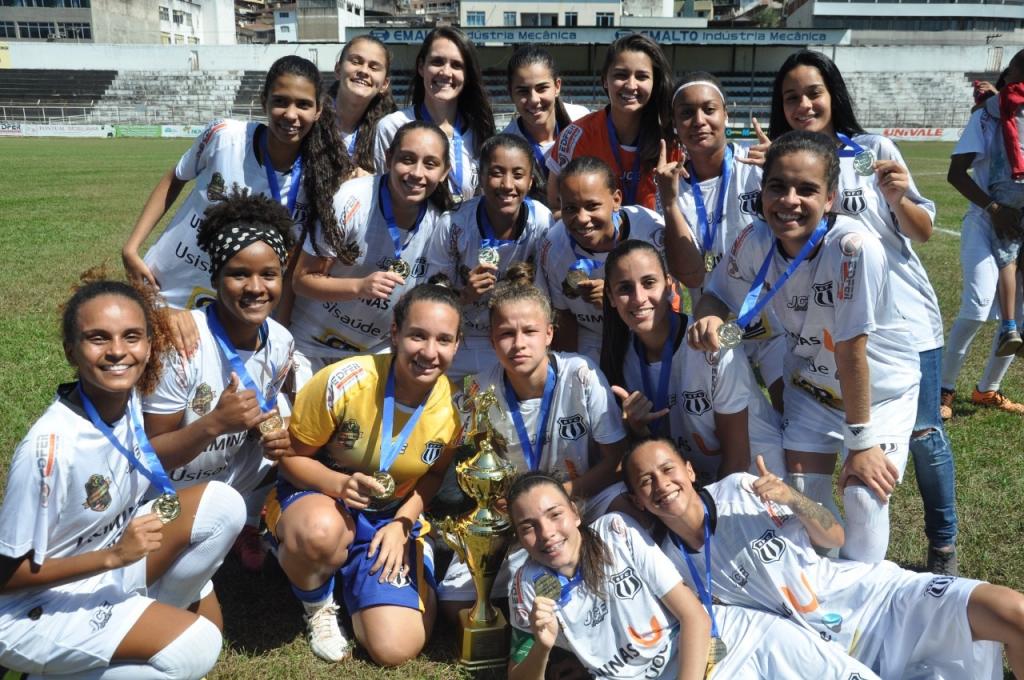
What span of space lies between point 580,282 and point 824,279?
117 centimetres

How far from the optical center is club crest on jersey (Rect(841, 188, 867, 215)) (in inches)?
137

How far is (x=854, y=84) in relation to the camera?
5228cm

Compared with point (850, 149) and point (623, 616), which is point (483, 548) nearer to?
point (623, 616)

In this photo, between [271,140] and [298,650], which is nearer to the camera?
[298,650]

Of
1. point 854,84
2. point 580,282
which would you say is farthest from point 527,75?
point 854,84

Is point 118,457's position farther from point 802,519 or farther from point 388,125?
point 388,125

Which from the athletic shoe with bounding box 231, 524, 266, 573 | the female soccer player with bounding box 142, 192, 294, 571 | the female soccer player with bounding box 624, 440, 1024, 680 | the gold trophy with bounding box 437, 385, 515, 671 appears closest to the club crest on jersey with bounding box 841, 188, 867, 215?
the female soccer player with bounding box 624, 440, 1024, 680

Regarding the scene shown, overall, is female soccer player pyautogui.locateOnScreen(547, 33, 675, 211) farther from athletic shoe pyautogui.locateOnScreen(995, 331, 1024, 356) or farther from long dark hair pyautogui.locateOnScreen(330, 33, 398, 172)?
athletic shoe pyautogui.locateOnScreen(995, 331, 1024, 356)

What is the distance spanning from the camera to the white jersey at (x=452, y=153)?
4.73 meters

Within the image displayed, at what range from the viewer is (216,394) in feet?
10.5

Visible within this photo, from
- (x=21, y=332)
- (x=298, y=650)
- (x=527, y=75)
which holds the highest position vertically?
(x=527, y=75)

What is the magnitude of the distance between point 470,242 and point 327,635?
6.41 feet

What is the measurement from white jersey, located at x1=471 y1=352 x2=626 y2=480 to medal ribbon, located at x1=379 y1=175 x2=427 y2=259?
1003 mm

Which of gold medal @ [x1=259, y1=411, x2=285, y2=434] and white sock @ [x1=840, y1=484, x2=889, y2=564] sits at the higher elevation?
gold medal @ [x1=259, y1=411, x2=285, y2=434]
